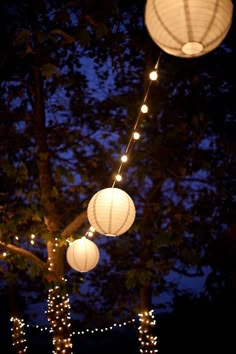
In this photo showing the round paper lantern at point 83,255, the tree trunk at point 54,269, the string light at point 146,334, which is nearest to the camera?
the round paper lantern at point 83,255

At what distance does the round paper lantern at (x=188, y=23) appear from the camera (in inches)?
105

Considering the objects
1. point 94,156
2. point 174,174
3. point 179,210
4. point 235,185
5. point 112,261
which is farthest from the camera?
point 112,261

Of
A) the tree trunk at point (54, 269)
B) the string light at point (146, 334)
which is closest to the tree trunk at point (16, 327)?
the string light at point (146, 334)

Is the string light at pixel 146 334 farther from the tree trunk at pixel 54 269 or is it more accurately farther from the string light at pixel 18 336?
the string light at pixel 18 336

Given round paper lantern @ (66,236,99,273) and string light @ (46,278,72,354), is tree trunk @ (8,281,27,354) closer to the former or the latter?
string light @ (46,278,72,354)

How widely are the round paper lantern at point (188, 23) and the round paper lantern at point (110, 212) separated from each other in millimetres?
1843

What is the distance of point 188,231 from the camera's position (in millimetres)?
6680

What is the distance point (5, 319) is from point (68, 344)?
33.5 ft

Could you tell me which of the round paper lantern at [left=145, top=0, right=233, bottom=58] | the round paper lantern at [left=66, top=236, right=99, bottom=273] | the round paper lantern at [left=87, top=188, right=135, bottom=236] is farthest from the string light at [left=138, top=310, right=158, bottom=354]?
the round paper lantern at [left=145, top=0, right=233, bottom=58]

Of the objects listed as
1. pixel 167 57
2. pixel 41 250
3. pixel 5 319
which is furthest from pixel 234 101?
pixel 5 319

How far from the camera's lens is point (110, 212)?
14.1ft

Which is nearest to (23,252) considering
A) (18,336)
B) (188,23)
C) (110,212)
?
(110,212)

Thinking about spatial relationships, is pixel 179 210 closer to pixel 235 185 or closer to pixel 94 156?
pixel 235 185

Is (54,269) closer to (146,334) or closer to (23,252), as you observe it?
(23,252)
